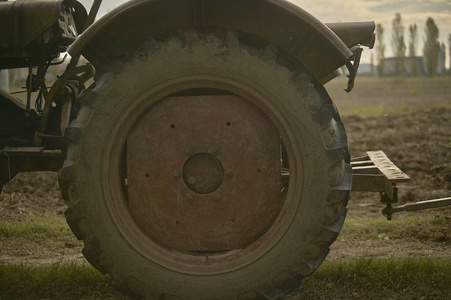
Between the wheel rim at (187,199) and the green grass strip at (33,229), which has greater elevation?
the wheel rim at (187,199)

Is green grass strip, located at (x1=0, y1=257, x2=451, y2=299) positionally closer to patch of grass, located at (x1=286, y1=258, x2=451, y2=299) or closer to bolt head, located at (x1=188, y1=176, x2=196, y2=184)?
patch of grass, located at (x1=286, y1=258, x2=451, y2=299)

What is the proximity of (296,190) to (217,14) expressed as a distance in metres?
0.90

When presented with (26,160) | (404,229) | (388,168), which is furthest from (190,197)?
(404,229)

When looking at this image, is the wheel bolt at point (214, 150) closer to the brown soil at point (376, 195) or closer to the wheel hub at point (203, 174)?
the wheel hub at point (203, 174)

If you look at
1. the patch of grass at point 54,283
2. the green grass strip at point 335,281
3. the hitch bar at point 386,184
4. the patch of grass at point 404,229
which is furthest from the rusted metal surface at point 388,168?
the patch of grass at point 54,283

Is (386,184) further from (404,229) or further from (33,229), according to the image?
(33,229)

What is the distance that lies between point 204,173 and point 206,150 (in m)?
0.11

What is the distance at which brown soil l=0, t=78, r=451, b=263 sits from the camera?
3434 mm

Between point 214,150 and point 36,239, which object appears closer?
point 214,150

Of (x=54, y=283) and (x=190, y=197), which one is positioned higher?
(x=190, y=197)

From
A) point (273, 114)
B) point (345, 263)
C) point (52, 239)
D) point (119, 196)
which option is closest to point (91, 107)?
point (119, 196)

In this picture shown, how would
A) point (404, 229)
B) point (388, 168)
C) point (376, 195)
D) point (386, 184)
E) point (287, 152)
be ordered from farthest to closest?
point (376, 195) < point (404, 229) < point (388, 168) < point (386, 184) < point (287, 152)

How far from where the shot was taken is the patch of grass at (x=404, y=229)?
11.8ft

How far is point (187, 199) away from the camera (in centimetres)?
212
